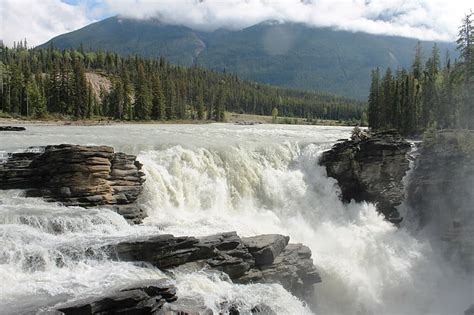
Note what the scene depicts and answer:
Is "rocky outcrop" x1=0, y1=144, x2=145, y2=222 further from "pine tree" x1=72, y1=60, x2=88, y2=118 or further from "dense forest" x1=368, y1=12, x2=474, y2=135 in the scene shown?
"pine tree" x1=72, y1=60, x2=88, y2=118

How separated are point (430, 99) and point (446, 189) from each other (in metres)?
42.5

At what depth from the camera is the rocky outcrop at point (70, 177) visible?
2812 centimetres

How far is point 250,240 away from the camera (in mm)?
25922

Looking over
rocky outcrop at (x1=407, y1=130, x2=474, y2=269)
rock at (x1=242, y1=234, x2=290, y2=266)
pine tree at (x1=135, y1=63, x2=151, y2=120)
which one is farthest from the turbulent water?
pine tree at (x1=135, y1=63, x2=151, y2=120)

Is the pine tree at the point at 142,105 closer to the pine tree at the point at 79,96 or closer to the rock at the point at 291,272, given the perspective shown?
the pine tree at the point at 79,96

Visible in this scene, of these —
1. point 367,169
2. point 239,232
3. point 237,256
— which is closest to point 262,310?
point 237,256

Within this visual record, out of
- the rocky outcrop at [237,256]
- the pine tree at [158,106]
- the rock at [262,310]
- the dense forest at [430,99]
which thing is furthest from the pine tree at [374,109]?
the rock at [262,310]

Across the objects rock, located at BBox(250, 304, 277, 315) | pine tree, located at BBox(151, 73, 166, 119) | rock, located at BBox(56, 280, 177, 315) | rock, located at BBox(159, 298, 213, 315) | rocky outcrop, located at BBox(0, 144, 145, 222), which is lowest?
rock, located at BBox(250, 304, 277, 315)

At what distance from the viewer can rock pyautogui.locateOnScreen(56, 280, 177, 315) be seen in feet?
51.8

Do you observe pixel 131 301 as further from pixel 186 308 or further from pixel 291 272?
pixel 291 272

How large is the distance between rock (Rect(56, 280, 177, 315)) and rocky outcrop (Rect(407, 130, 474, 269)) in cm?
3024

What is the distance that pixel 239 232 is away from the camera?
3027 cm

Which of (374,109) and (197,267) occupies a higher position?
(374,109)

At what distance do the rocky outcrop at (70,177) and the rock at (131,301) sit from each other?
34.6 ft
